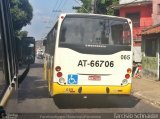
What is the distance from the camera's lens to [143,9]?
40.9 meters

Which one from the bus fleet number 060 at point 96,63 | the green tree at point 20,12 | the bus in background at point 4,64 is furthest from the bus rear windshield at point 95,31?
the green tree at point 20,12

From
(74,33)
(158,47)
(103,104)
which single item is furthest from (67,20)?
(158,47)

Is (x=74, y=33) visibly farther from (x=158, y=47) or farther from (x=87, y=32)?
(x=158, y=47)

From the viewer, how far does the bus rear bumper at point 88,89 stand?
42.7 feet

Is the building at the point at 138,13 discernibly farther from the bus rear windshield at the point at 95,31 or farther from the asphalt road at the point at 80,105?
the bus rear windshield at the point at 95,31

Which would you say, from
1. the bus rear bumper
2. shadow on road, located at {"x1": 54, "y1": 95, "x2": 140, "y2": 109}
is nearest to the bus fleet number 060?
the bus rear bumper

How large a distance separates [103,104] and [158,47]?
42.2 ft

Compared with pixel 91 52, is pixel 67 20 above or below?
above

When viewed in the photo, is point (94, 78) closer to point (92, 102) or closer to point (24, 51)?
point (92, 102)

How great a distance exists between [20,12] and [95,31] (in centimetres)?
3723

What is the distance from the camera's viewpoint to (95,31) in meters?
13.5

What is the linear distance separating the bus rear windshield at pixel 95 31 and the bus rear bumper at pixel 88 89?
1.41 m

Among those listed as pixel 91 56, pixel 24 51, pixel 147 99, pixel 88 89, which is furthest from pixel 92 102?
pixel 24 51

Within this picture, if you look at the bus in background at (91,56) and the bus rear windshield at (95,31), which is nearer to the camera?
the bus in background at (91,56)
